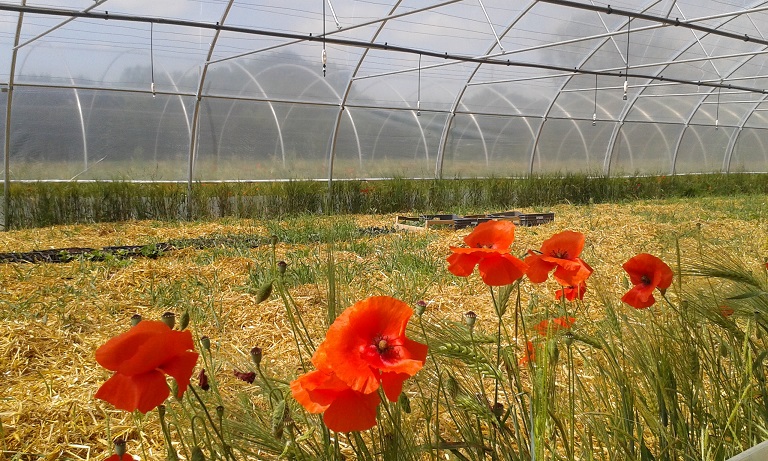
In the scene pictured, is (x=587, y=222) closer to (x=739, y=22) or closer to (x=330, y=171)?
(x=330, y=171)

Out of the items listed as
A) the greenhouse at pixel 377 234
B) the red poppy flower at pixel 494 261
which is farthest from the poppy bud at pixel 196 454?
the red poppy flower at pixel 494 261

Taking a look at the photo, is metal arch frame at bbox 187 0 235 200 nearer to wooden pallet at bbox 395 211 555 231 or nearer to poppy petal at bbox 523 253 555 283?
wooden pallet at bbox 395 211 555 231

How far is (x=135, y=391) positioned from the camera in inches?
23.7

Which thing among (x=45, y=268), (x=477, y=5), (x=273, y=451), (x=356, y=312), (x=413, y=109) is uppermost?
(x=477, y=5)

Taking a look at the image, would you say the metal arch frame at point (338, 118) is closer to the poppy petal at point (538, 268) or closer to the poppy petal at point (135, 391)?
the poppy petal at point (538, 268)

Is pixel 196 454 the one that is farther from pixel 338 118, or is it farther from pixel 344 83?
pixel 344 83

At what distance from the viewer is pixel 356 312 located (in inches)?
24.4

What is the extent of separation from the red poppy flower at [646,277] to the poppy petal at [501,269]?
0.26m

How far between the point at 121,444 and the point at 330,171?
Result: 35.1 feet

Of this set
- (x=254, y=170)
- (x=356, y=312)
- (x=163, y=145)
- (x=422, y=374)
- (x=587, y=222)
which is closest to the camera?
(x=356, y=312)

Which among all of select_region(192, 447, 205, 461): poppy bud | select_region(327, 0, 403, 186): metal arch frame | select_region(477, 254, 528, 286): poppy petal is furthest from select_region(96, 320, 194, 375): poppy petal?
select_region(327, 0, 403, 186): metal arch frame

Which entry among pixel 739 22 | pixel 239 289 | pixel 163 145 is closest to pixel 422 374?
pixel 239 289

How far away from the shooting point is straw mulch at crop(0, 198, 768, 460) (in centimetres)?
163

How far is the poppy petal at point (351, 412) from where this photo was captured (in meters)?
0.61
